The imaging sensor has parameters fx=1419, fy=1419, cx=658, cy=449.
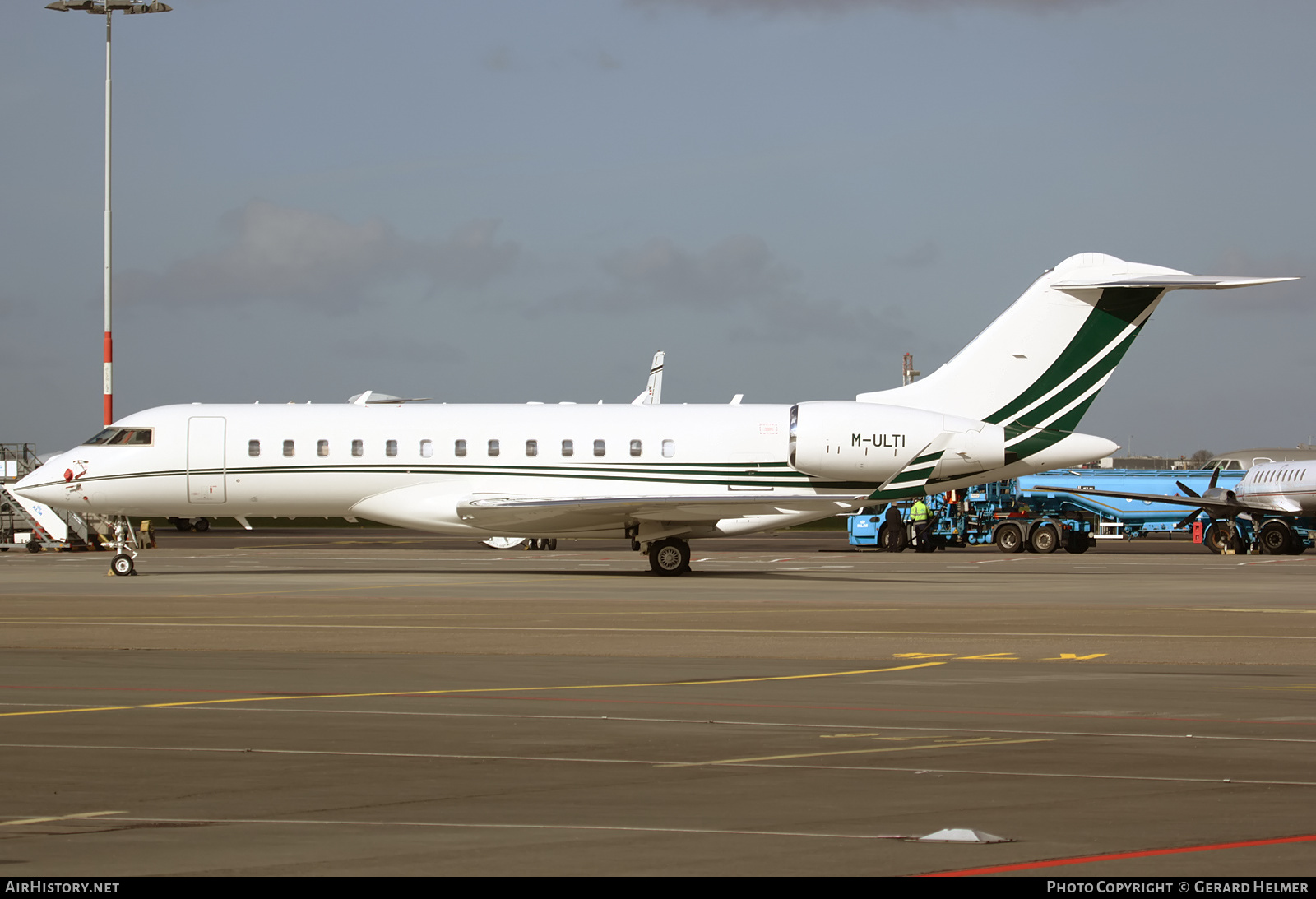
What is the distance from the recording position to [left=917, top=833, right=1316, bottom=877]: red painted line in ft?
18.3

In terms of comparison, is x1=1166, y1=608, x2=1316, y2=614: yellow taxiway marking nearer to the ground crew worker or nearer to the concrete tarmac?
the concrete tarmac

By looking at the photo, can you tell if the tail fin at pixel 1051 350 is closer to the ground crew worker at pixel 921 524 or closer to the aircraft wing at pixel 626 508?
the aircraft wing at pixel 626 508

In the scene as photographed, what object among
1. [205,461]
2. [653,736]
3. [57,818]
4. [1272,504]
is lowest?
[1272,504]

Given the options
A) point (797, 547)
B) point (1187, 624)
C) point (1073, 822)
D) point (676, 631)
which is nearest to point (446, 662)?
point (676, 631)

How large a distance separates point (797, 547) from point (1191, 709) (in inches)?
1464

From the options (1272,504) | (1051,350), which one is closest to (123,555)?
(1051,350)

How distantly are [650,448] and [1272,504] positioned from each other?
24.0 metres

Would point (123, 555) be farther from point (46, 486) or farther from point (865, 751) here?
point (865, 751)

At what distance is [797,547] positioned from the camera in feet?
157

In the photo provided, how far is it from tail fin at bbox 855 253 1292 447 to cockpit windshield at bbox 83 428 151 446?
16.2m

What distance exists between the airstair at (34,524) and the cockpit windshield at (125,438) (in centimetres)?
1437

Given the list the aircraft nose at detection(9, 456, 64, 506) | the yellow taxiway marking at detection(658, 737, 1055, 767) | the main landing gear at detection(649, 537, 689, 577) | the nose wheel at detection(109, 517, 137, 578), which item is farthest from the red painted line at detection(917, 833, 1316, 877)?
the aircraft nose at detection(9, 456, 64, 506)

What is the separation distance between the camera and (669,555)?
96.8ft
